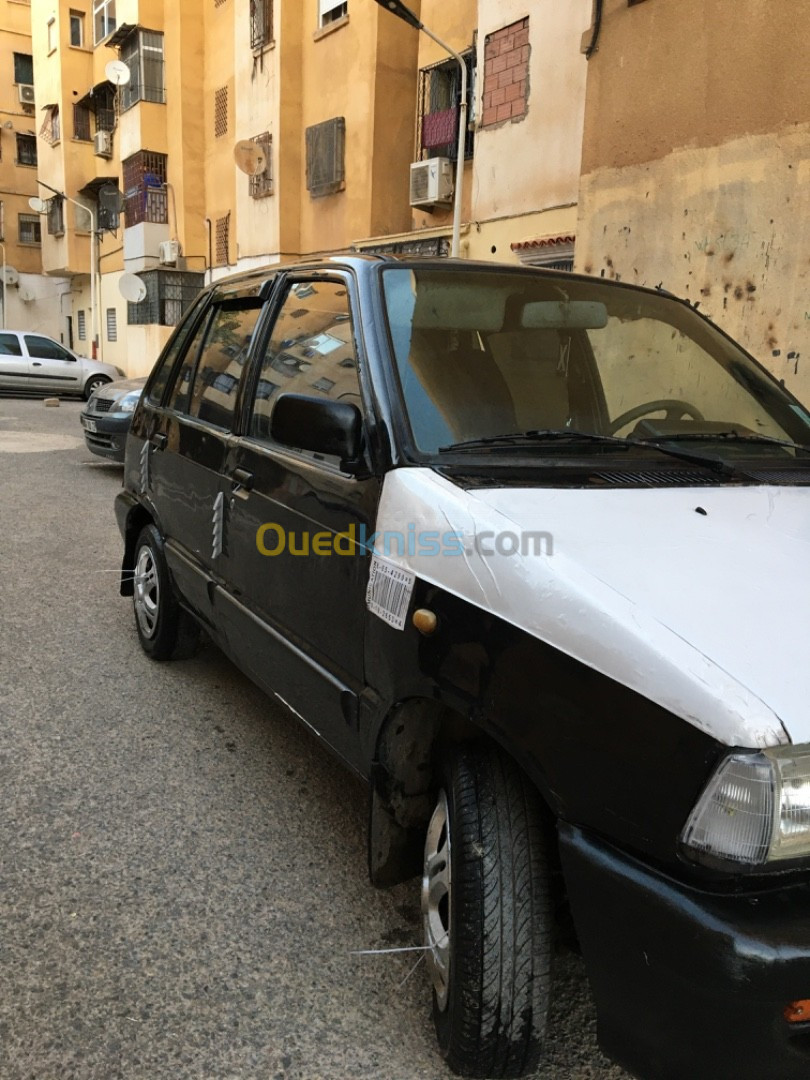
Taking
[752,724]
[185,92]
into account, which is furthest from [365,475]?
A: [185,92]

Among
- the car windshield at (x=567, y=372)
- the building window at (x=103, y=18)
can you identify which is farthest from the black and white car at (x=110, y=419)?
the building window at (x=103, y=18)

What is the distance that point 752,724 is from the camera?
4.64 feet

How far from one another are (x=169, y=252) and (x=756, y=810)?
81.6 ft

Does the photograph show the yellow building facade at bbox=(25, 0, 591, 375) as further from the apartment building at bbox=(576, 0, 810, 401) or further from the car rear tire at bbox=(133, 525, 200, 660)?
the car rear tire at bbox=(133, 525, 200, 660)

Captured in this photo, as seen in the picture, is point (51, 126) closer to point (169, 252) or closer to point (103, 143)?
point (103, 143)

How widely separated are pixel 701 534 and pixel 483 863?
862 mm

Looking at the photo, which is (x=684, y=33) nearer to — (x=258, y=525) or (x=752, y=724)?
(x=258, y=525)

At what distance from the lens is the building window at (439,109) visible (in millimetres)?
14797

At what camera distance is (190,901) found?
2.60 metres

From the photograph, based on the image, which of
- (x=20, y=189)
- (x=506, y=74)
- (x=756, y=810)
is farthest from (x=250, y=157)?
(x=20, y=189)

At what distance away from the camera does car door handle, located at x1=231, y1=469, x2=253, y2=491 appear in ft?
9.86

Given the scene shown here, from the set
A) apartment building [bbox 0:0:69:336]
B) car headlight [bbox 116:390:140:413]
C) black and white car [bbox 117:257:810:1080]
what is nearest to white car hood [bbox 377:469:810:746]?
black and white car [bbox 117:257:810:1080]

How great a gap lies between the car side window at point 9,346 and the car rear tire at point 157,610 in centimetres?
1797

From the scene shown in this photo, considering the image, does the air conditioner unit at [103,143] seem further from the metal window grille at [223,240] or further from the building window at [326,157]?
the building window at [326,157]
